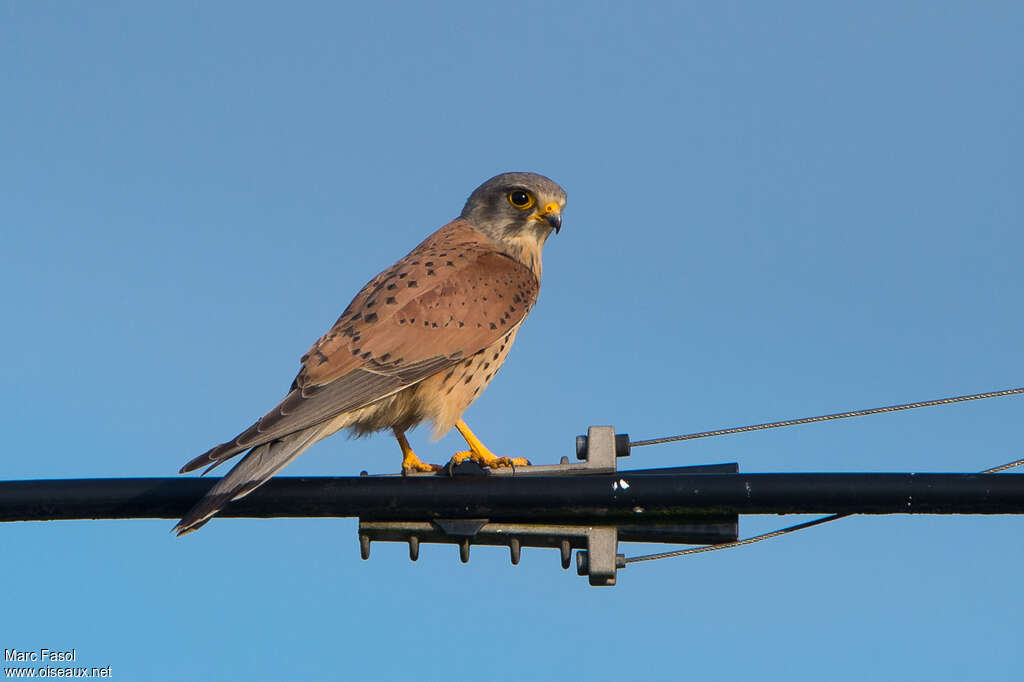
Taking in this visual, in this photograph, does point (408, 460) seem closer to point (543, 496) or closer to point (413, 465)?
point (413, 465)

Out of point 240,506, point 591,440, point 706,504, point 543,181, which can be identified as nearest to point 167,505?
point 240,506

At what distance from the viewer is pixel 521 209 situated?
6.66 m

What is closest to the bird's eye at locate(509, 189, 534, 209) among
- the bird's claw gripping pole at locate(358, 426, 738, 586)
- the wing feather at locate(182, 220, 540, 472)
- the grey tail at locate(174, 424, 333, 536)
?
the wing feather at locate(182, 220, 540, 472)

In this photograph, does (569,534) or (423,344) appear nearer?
(569,534)

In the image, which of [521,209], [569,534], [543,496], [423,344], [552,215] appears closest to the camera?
[543,496]

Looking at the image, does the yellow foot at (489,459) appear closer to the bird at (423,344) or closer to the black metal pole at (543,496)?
the bird at (423,344)

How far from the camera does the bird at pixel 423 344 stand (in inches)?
175

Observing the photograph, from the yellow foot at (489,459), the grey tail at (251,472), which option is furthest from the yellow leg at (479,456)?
the grey tail at (251,472)

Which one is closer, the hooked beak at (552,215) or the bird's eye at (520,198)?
the hooked beak at (552,215)

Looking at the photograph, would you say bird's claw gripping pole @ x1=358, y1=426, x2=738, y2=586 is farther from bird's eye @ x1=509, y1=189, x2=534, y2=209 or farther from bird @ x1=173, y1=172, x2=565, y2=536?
bird's eye @ x1=509, y1=189, x2=534, y2=209

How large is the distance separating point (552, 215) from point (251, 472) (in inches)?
116

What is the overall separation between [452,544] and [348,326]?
1.61 meters

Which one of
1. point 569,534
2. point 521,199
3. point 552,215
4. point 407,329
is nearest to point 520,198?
point 521,199

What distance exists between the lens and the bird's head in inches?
261
